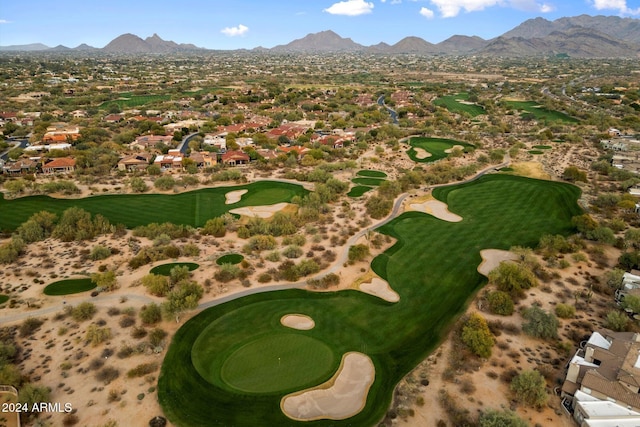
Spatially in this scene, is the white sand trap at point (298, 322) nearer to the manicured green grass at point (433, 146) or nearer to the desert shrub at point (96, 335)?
the desert shrub at point (96, 335)

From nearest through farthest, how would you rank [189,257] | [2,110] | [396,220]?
[189,257] → [396,220] → [2,110]

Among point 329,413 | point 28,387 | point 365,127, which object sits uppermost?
point 365,127

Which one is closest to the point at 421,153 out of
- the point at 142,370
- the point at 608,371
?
the point at 608,371

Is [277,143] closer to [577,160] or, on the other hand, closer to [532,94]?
[577,160]

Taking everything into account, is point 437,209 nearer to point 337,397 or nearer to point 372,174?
point 372,174

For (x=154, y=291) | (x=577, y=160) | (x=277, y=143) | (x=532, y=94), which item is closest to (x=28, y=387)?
(x=154, y=291)

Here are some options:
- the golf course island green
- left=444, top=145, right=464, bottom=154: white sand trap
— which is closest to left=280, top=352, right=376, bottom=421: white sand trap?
the golf course island green
